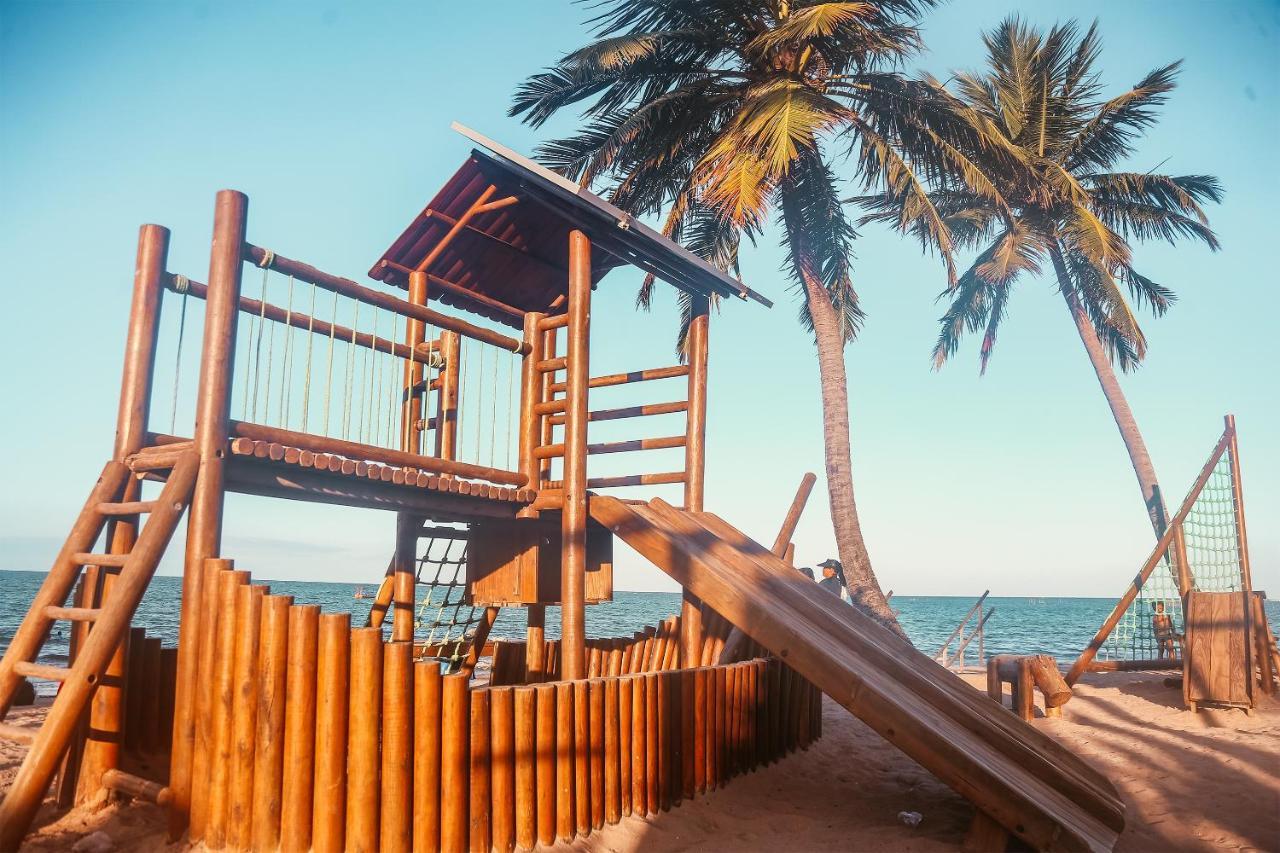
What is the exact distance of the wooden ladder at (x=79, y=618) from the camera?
4434mm

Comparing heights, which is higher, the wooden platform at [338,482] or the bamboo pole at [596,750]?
the wooden platform at [338,482]

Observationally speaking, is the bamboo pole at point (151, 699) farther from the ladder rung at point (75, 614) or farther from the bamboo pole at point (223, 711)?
the bamboo pole at point (223, 711)

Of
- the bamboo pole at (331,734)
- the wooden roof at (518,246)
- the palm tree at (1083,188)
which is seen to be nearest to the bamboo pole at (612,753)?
the bamboo pole at (331,734)

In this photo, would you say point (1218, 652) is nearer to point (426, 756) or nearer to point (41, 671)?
point (426, 756)

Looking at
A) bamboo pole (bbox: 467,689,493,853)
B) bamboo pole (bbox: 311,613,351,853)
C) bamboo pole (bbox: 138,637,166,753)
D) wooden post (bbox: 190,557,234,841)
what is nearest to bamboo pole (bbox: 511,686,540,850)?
bamboo pole (bbox: 467,689,493,853)

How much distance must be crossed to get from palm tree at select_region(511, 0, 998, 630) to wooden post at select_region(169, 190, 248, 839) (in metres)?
8.68

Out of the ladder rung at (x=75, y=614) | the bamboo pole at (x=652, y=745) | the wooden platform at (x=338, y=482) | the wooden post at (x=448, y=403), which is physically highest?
the wooden post at (x=448, y=403)

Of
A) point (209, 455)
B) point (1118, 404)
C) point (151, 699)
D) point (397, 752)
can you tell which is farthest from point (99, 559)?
point (1118, 404)

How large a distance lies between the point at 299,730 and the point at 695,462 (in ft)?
15.6

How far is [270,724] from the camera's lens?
460 cm

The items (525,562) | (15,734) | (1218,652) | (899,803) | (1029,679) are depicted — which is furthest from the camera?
(1218,652)

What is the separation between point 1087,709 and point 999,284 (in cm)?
1577

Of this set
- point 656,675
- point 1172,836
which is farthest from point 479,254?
point 1172,836

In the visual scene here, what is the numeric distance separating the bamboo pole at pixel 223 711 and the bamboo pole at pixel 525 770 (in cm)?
149
